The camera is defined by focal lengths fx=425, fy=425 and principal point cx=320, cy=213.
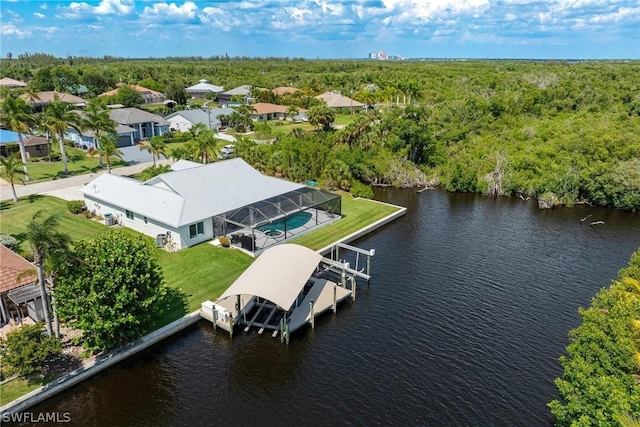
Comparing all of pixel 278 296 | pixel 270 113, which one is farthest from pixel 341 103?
pixel 278 296

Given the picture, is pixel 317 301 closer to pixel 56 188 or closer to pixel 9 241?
pixel 9 241

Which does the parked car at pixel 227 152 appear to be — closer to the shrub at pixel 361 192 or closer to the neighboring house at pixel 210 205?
the neighboring house at pixel 210 205

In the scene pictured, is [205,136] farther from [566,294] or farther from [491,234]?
[566,294]

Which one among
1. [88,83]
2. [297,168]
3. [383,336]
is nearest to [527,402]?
[383,336]

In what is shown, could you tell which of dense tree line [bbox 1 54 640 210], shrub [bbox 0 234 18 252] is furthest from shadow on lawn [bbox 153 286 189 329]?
dense tree line [bbox 1 54 640 210]

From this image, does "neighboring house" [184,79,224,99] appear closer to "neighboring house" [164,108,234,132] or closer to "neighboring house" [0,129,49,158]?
"neighboring house" [164,108,234,132]
